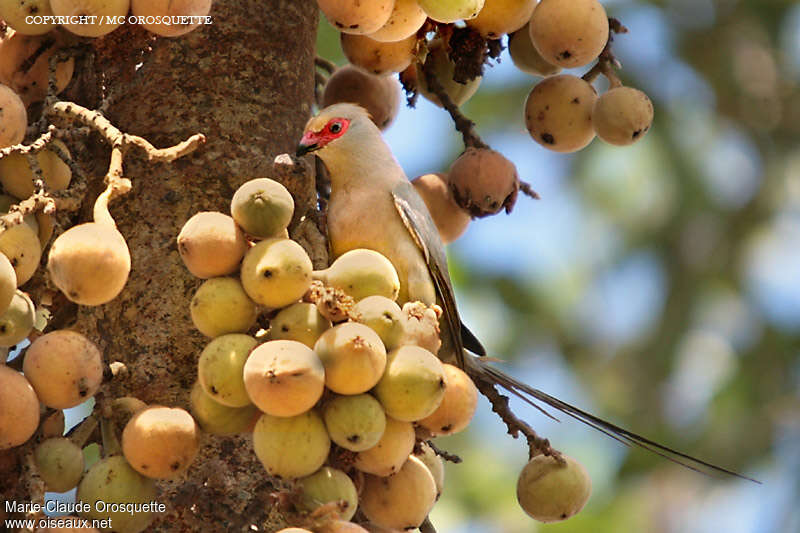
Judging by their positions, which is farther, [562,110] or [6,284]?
[562,110]

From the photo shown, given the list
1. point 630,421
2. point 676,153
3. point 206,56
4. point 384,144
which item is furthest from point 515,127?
point 206,56

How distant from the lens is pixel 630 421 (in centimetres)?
977

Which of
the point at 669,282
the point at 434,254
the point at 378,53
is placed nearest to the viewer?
the point at 378,53

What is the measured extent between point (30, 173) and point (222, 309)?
57 centimetres

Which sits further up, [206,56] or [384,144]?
[206,56]

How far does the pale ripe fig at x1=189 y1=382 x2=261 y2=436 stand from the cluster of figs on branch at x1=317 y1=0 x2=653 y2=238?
910mm

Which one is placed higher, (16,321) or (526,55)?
(526,55)

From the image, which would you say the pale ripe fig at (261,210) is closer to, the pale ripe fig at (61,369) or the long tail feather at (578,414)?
the pale ripe fig at (61,369)

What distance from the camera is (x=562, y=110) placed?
9.44 ft

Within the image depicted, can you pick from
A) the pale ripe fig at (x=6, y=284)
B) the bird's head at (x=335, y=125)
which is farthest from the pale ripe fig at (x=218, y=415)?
the bird's head at (x=335, y=125)

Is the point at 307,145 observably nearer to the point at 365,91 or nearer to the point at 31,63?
the point at 365,91

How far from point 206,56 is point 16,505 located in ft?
3.54

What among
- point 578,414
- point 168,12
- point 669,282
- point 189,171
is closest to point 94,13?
point 168,12

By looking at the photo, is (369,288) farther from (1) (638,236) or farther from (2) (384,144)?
(1) (638,236)
